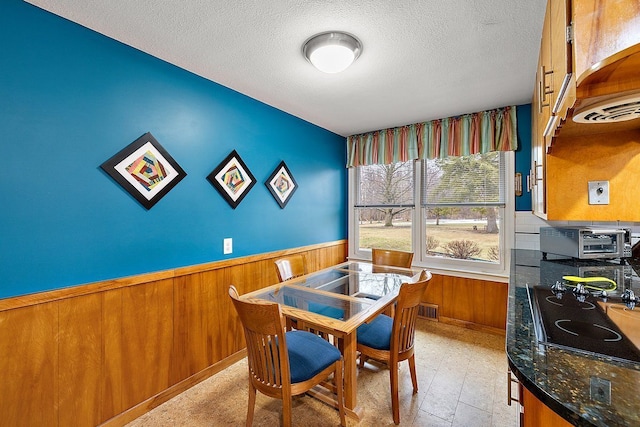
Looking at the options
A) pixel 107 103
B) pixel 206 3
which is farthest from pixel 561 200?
pixel 107 103

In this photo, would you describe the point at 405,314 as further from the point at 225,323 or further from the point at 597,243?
the point at 597,243

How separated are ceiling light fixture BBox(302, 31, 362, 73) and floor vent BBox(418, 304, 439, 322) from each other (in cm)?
268

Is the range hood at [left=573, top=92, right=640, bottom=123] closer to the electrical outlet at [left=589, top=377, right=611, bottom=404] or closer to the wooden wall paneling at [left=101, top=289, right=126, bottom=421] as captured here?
the electrical outlet at [left=589, top=377, right=611, bottom=404]

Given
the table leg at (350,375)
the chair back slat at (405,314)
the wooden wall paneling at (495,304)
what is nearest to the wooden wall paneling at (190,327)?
the table leg at (350,375)

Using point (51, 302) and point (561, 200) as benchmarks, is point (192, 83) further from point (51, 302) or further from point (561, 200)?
point (561, 200)

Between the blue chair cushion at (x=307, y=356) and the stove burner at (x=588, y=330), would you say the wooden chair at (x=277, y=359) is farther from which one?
the stove burner at (x=588, y=330)

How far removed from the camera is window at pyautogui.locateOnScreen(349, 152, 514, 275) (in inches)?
116

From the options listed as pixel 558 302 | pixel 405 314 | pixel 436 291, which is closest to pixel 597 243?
pixel 558 302

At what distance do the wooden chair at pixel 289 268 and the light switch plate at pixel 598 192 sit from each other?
205 centimetres

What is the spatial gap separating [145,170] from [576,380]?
7.38 feet

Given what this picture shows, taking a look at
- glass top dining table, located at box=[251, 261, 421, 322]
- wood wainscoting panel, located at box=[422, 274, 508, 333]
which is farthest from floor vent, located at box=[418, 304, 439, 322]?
glass top dining table, located at box=[251, 261, 421, 322]

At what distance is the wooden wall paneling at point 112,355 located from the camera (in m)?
1.65

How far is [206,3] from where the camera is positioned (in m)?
1.42

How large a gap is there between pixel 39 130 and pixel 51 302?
0.90m
